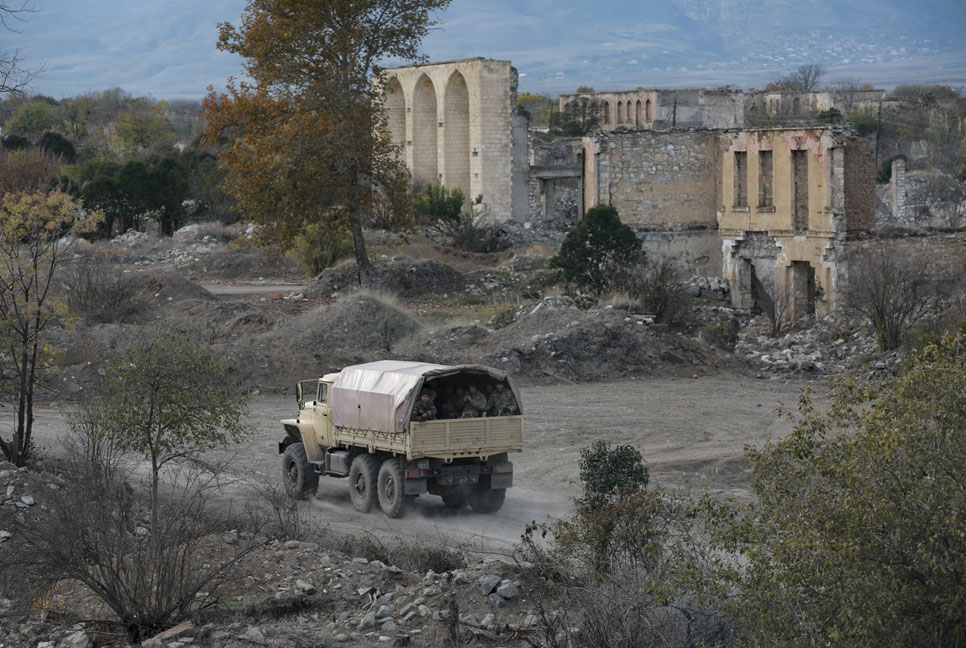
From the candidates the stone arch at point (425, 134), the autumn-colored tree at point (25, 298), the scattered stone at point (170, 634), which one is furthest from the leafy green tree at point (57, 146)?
the scattered stone at point (170, 634)

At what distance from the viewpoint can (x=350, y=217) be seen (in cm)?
3728

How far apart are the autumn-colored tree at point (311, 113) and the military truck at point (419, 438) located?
20121 mm

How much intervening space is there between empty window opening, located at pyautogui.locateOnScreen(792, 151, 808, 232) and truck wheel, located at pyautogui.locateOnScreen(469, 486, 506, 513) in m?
18.1

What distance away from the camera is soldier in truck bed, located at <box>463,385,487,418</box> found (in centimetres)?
1515

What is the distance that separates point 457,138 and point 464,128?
0.64 metres

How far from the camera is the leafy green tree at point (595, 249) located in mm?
31641

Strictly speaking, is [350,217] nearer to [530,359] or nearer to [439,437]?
[530,359]

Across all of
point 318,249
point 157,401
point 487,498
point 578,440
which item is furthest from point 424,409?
point 318,249

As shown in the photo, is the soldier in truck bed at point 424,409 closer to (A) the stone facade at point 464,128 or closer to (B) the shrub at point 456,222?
(B) the shrub at point 456,222

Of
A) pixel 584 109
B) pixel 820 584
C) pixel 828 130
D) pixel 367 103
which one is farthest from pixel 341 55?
pixel 584 109

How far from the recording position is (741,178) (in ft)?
112

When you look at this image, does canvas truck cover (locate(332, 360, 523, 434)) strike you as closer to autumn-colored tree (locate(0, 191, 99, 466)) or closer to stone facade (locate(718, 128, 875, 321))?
autumn-colored tree (locate(0, 191, 99, 466))

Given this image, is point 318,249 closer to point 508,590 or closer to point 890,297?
point 890,297

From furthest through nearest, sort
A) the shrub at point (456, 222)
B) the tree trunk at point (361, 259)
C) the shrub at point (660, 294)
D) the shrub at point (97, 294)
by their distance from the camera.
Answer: the shrub at point (456, 222), the tree trunk at point (361, 259), the shrub at point (97, 294), the shrub at point (660, 294)
